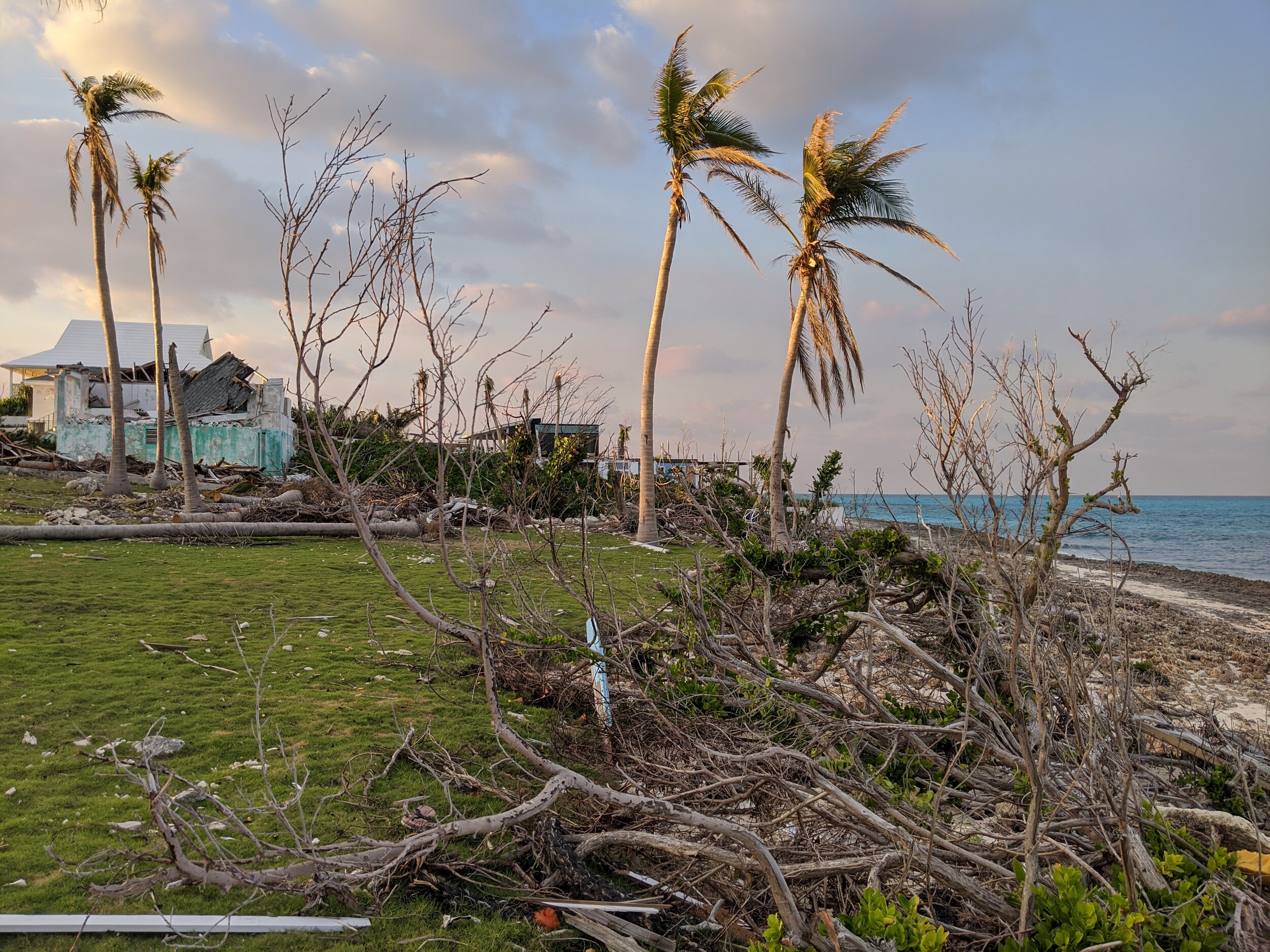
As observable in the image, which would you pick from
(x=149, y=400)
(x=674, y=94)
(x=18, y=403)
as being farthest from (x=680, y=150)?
(x=18, y=403)

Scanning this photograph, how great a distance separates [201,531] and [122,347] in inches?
1111

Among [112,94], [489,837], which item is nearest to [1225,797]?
[489,837]

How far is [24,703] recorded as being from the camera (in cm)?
455

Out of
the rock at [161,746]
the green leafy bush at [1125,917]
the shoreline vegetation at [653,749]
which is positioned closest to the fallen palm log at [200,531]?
the shoreline vegetation at [653,749]

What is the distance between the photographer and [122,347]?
112 ft

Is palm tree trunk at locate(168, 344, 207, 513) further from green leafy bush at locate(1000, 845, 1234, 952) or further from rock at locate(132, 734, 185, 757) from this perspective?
green leafy bush at locate(1000, 845, 1234, 952)

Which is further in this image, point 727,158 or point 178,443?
point 178,443

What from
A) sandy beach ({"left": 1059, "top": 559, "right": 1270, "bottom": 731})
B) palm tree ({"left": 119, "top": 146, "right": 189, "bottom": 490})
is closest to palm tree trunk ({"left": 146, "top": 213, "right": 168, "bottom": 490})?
palm tree ({"left": 119, "top": 146, "right": 189, "bottom": 490})

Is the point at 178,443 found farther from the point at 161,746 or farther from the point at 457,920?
the point at 457,920

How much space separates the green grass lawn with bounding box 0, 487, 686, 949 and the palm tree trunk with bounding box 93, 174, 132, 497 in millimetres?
9072

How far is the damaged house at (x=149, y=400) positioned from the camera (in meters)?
24.9

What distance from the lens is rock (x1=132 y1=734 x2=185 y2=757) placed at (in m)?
3.89

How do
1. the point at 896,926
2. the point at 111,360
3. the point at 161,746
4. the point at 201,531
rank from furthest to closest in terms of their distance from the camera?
the point at 111,360, the point at 201,531, the point at 161,746, the point at 896,926

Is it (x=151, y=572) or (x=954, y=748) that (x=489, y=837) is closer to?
(x=954, y=748)
